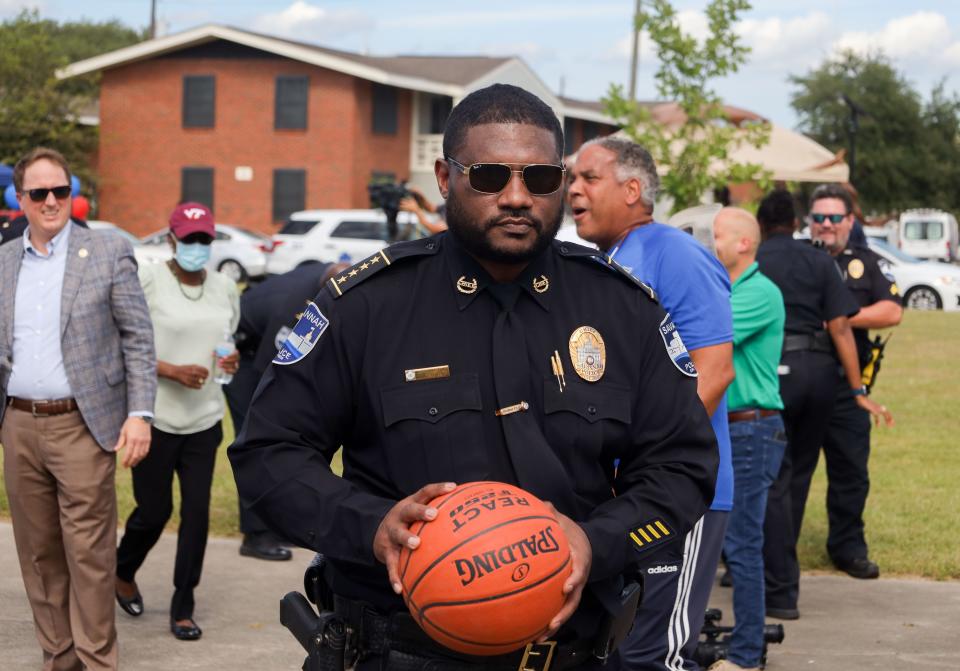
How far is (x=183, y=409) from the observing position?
270 inches

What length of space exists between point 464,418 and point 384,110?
42.2 m

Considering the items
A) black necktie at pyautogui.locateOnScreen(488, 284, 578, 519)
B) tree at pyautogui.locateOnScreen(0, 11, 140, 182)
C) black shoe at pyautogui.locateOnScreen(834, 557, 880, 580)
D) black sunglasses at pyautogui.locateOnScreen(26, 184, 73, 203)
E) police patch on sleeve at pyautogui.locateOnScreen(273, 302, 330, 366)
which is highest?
tree at pyautogui.locateOnScreen(0, 11, 140, 182)

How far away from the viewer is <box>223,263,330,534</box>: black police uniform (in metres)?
7.96

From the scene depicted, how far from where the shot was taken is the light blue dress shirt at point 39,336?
19.0ft

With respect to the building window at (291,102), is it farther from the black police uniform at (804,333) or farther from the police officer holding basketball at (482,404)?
the police officer holding basketball at (482,404)

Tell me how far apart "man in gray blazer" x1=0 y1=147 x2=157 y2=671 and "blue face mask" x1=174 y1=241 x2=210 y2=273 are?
0.96 m

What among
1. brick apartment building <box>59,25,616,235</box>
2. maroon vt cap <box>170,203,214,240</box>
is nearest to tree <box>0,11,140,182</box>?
brick apartment building <box>59,25,616,235</box>

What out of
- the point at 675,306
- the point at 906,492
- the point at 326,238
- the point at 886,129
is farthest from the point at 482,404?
the point at 886,129

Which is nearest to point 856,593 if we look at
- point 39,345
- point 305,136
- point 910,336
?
point 39,345

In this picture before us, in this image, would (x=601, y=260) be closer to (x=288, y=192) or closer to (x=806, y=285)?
(x=806, y=285)

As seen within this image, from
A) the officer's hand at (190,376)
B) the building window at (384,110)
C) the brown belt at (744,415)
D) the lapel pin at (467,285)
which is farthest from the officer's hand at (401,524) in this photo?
the building window at (384,110)

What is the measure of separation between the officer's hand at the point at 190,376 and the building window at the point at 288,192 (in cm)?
3674

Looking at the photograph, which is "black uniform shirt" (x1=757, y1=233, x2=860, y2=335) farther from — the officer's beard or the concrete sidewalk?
the officer's beard

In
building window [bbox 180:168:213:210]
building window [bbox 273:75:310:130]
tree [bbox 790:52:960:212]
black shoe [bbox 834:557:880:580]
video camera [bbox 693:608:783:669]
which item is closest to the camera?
video camera [bbox 693:608:783:669]
